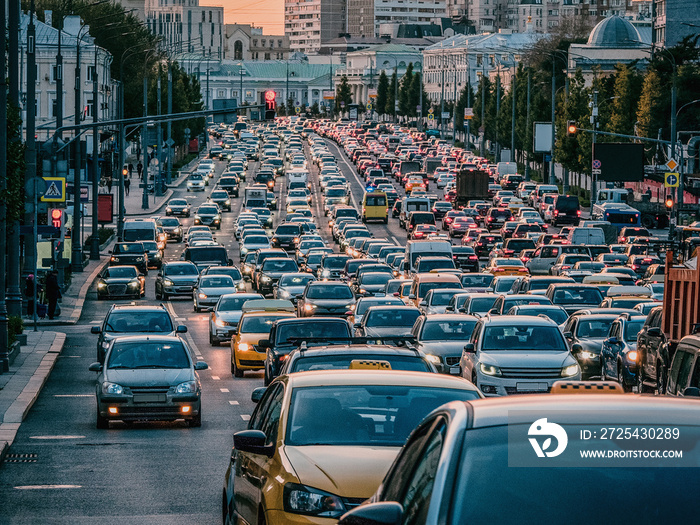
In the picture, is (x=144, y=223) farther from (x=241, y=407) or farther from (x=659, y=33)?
(x=659, y=33)

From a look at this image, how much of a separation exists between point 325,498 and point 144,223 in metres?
59.5

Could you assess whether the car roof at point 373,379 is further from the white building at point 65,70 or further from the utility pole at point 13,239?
the white building at point 65,70

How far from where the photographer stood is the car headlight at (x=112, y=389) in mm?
21422

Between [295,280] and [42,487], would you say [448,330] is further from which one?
[295,280]

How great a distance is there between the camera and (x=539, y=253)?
56.5 metres

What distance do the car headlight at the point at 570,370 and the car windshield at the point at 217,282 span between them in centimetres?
2646

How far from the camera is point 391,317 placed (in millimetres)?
30281

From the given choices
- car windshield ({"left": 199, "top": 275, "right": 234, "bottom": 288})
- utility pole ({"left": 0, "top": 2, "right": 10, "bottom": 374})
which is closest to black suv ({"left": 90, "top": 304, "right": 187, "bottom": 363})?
utility pole ({"left": 0, "top": 2, "right": 10, "bottom": 374})

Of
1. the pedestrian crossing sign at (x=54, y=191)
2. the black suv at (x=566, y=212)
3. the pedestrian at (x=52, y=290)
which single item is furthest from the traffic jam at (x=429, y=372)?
the black suv at (x=566, y=212)

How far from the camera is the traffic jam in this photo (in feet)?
17.4

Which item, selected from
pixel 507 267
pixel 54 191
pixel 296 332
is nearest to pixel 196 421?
pixel 296 332

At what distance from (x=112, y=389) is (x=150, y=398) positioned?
570 mm

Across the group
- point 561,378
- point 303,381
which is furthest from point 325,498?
point 561,378

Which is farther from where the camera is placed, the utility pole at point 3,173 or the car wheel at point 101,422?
the utility pole at point 3,173
